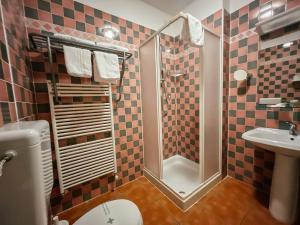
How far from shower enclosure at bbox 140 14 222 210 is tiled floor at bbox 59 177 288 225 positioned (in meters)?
0.09

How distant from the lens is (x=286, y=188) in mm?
1102

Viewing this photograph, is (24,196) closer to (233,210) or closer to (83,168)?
(83,168)

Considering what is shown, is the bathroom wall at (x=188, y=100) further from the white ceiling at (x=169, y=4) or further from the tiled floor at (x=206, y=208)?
the tiled floor at (x=206, y=208)

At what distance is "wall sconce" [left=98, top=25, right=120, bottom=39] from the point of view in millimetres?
1502

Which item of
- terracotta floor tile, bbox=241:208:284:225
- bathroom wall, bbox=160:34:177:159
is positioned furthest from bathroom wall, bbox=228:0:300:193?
bathroom wall, bbox=160:34:177:159

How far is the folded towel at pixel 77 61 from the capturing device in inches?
44.1

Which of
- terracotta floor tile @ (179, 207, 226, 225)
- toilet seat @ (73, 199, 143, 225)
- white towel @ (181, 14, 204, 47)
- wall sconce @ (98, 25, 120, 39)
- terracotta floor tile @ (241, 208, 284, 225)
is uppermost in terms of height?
wall sconce @ (98, 25, 120, 39)

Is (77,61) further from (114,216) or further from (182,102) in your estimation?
(182,102)

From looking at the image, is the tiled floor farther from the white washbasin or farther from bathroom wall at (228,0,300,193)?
the white washbasin

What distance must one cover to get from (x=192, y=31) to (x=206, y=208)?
5.56ft

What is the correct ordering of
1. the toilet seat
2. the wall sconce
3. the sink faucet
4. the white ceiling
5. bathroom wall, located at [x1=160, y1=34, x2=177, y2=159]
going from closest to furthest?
1. the toilet seat
2. the sink faucet
3. the wall sconce
4. the white ceiling
5. bathroom wall, located at [x1=160, y1=34, x2=177, y2=159]

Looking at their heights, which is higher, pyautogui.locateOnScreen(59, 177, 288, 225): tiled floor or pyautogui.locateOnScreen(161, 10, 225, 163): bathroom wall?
pyautogui.locateOnScreen(161, 10, 225, 163): bathroom wall

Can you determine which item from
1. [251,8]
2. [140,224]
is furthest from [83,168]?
[251,8]

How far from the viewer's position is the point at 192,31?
1.15m
